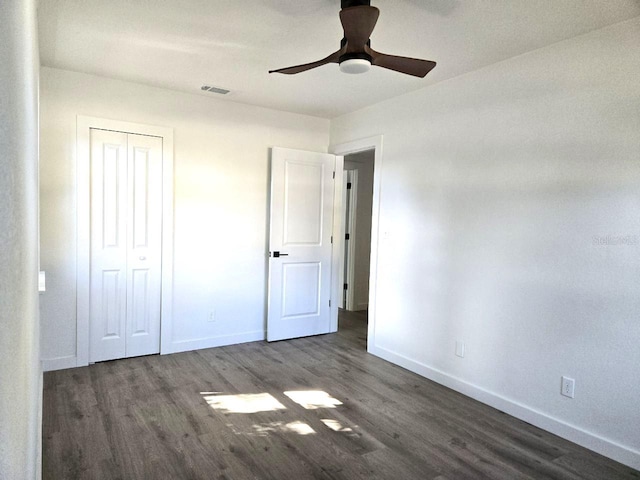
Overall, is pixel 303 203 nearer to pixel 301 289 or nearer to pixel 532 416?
pixel 301 289

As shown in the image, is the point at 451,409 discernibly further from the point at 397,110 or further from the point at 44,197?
the point at 44,197

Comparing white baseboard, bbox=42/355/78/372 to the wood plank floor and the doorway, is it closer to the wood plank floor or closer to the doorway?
the wood plank floor

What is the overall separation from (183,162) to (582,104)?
10.9 ft

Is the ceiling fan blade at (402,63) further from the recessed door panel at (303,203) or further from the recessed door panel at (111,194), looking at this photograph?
the recessed door panel at (111,194)

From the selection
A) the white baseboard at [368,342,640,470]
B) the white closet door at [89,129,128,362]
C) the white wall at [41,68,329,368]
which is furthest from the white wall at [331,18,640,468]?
the white closet door at [89,129,128,362]

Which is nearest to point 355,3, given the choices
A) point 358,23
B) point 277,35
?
point 358,23

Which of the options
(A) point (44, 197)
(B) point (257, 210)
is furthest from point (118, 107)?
(B) point (257, 210)

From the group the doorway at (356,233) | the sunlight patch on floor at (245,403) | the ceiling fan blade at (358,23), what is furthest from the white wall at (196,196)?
the ceiling fan blade at (358,23)

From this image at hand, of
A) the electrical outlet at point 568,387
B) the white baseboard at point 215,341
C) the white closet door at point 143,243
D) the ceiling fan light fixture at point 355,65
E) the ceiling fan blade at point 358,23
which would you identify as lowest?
the white baseboard at point 215,341

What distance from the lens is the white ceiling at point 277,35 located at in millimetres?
2318

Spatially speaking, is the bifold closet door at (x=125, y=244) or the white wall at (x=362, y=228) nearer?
the bifold closet door at (x=125, y=244)

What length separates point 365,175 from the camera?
627 cm

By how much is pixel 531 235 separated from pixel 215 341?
10.3ft

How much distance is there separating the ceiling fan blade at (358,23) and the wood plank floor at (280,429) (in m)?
2.27
